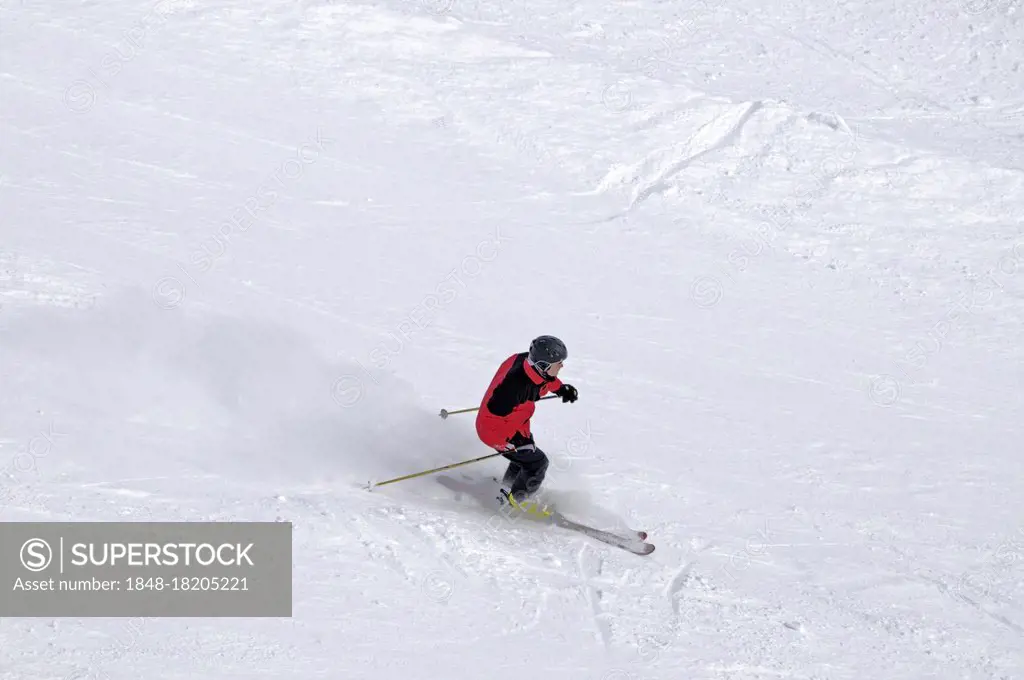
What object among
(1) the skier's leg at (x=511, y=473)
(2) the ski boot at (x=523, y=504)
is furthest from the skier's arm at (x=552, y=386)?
(2) the ski boot at (x=523, y=504)

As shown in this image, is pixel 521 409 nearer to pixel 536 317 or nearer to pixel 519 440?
pixel 519 440

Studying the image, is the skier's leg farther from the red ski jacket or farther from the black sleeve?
the black sleeve

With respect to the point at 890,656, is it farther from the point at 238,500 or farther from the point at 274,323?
the point at 274,323

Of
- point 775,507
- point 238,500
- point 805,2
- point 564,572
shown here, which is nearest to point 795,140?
point 805,2

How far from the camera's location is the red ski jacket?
768 centimetres

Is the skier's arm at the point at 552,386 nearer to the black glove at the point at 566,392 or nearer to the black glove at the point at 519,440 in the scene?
the black glove at the point at 566,392

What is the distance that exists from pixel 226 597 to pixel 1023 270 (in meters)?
11.0

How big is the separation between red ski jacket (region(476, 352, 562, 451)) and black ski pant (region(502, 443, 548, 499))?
4.8 inches

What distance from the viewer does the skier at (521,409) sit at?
7570mm

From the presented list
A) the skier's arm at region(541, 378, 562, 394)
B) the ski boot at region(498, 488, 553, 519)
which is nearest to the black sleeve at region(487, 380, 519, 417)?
the skier's arm at region(541, 378, 562, 394)

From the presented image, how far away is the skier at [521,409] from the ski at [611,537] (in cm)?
19

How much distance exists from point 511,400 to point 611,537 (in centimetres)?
144

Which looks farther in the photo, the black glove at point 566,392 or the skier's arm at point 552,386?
the black glove at point 566,392

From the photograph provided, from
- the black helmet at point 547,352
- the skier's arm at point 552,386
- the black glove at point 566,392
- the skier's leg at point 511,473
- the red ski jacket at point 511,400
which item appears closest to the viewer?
the black helmet at point 547,352
